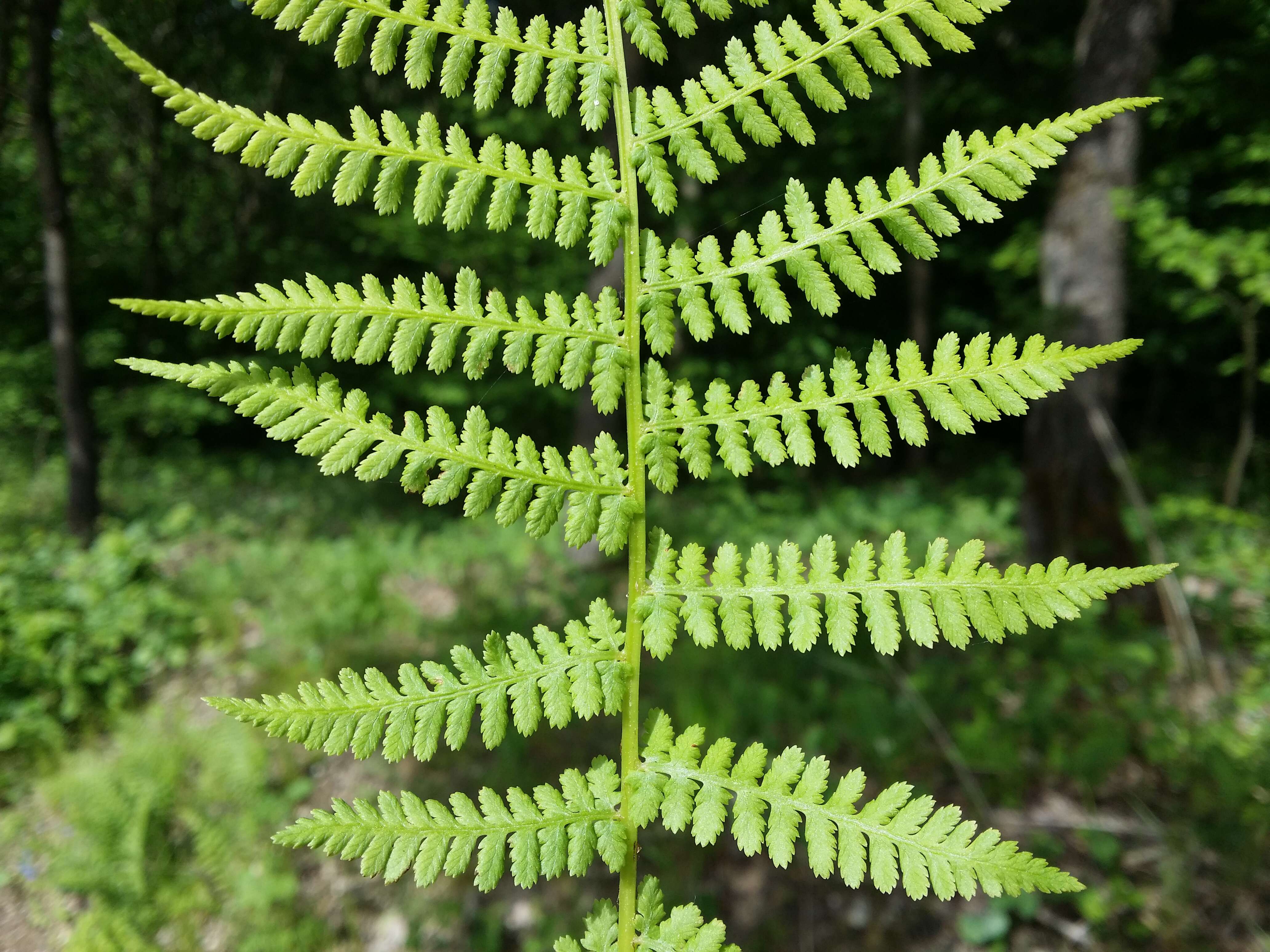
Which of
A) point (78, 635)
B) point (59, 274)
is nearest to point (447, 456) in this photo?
point (78, 635)

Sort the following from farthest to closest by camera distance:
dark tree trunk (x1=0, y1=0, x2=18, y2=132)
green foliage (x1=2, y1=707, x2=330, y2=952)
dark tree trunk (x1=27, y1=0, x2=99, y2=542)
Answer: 1. dark tree trunk (x1=0, y1=0, x2=18, y2=132)
2. dark tree trunk (x1=27, y1=0, x2=99, y2=542)
3. green foliage (x1=2, y1=707, x2=330, y2=952)

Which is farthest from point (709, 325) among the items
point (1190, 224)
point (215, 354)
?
point (215, 354)

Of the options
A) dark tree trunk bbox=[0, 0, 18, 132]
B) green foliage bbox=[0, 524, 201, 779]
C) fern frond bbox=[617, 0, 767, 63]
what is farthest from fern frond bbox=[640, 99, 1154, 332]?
dark tree trunk bbox=[0, 0, 18, 132]

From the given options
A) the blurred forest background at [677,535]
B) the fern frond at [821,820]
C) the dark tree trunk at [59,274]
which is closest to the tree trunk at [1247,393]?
the blurred forest background at [677,535]

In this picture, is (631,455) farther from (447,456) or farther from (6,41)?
(6,41)

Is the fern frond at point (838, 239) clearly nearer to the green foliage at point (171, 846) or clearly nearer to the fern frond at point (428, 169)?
the fern frond at point (428, 169)

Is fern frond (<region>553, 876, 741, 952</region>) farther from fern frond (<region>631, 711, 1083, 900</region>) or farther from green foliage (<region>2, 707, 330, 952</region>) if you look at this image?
green foliage (<region>2, 707, 330, 952</region>)

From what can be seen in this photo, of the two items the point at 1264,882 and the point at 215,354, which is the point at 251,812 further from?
the point at 215,354
